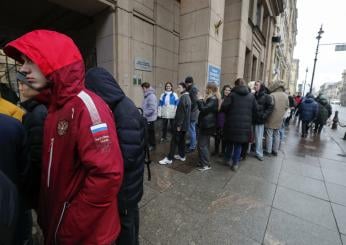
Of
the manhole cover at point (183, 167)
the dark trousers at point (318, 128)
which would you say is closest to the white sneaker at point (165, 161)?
the manhole cover at point (183, 167)

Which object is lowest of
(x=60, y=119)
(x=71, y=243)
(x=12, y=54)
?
(x=71, y=243)

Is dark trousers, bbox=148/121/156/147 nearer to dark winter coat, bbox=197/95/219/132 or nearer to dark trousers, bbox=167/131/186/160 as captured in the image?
dark trousers, bbox=167/131/186/160

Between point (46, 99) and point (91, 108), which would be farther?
point (46, 99)

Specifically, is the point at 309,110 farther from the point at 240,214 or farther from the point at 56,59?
the point at 56,59

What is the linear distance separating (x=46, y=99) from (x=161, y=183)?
297cm

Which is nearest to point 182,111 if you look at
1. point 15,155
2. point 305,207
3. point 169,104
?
point 169,104

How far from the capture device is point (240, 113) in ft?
14.6

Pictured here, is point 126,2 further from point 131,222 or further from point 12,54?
point 131,222

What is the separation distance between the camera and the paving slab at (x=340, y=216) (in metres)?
2.85

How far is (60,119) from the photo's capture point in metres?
1.21

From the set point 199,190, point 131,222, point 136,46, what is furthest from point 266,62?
point 131,222

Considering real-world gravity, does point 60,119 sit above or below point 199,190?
above

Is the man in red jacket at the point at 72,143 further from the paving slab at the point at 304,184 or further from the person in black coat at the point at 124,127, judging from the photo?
the paving slab at the point at 304,184

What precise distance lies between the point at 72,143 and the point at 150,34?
6634 mm
